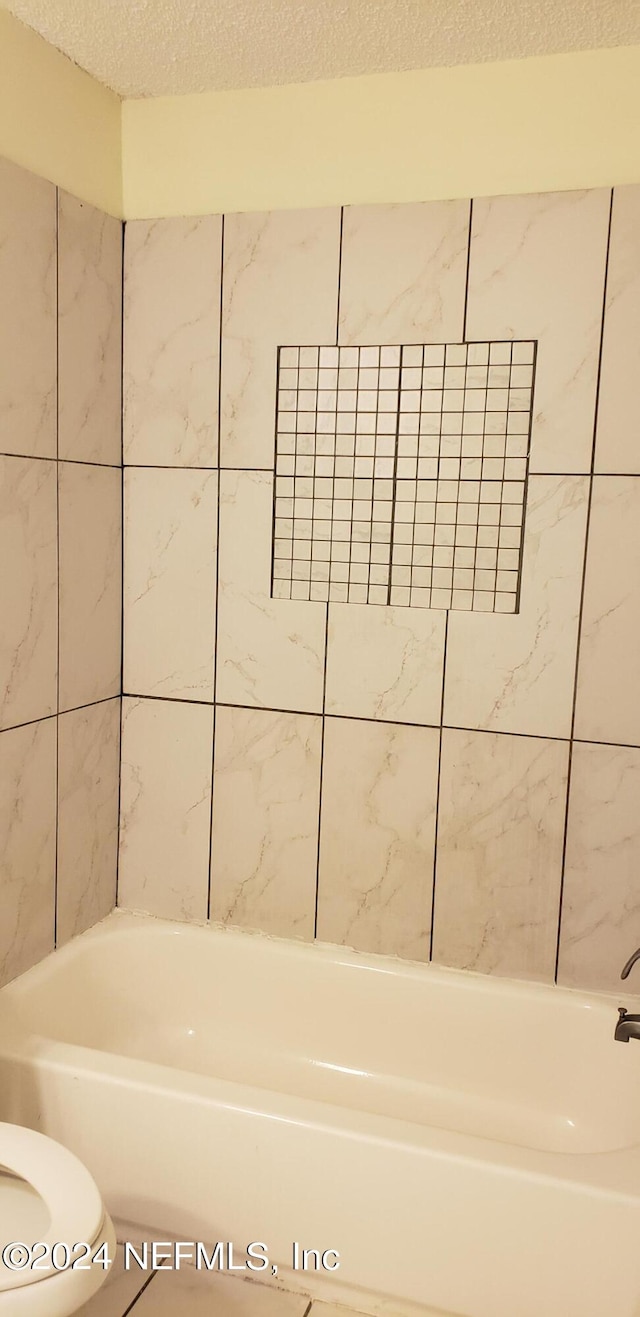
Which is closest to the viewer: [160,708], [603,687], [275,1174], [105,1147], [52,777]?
[275,1174]

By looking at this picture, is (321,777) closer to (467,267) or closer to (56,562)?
(56,562)

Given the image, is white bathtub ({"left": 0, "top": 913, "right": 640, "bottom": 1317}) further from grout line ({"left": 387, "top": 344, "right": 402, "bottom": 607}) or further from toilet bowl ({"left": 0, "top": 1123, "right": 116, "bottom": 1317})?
grout line ({"left": 387, "top": 344, "right": 402, "bottom": 607})

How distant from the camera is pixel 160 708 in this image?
239 cm

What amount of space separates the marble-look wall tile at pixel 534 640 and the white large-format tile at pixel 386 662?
1.5 inches

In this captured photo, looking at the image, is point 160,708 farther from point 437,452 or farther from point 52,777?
point 437,452

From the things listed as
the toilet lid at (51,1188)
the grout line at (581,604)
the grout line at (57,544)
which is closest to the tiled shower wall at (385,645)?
the grout line at (581,604)

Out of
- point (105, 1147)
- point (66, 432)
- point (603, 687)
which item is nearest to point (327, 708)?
point (603, 687)

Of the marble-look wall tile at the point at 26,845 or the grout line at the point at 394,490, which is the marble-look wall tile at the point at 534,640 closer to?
the grout line at the point at 394,490

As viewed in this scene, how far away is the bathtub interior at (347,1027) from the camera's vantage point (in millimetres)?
→ 2041

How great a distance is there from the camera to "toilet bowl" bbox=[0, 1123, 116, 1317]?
1285mm

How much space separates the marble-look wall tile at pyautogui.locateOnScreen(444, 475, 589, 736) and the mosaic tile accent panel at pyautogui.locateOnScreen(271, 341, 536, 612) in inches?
1.3

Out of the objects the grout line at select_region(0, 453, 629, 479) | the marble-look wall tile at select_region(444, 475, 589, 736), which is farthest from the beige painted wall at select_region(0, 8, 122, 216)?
the marble-look wall tile at select_region(444, 475, 589, 736)

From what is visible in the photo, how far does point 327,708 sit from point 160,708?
0.44 m

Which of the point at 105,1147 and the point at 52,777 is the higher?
the point at 52,777
